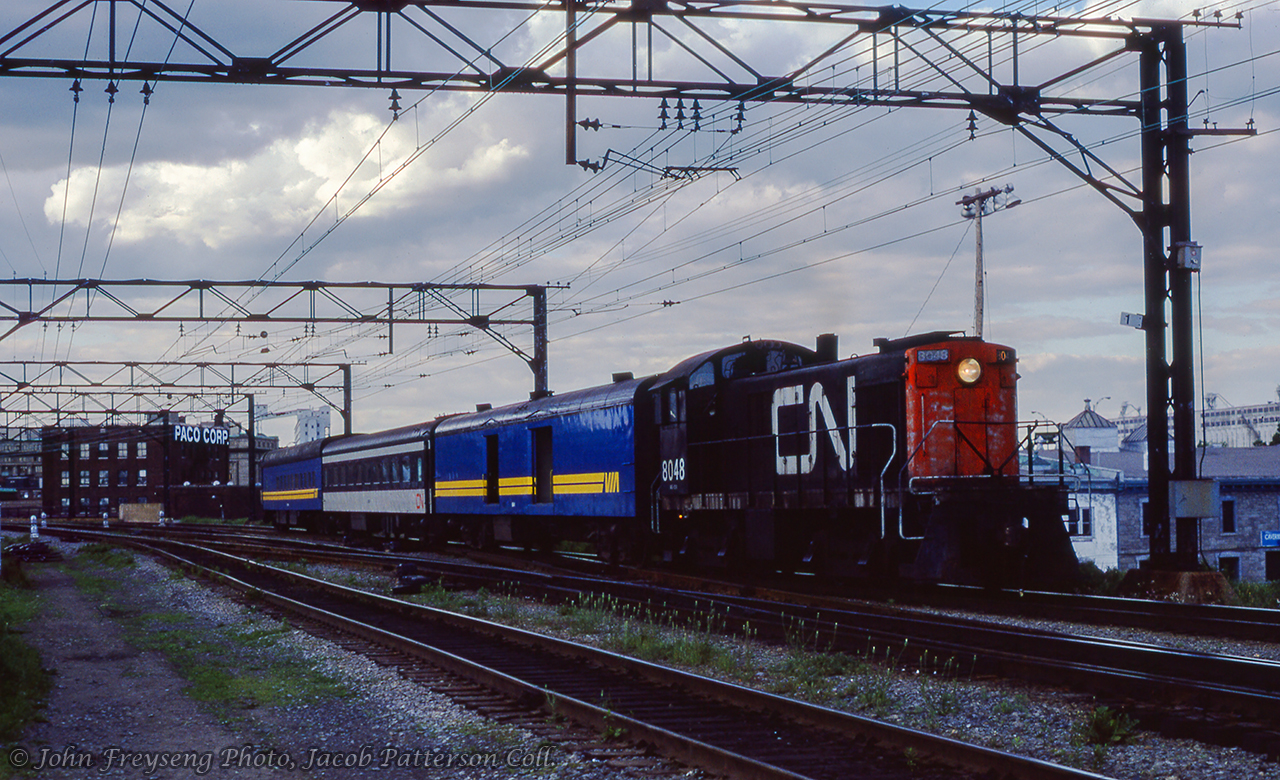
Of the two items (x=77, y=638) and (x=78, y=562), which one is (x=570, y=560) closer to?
(x=77, y=638)

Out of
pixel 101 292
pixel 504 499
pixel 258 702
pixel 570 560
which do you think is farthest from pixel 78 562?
pixel 258 702

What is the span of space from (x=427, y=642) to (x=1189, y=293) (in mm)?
11163

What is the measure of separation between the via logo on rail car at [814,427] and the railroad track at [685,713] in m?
5.79

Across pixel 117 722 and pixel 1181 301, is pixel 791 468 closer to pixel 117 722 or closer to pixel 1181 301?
pixel 1181 301

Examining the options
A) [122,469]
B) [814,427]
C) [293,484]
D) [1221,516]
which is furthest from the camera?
[122,469]

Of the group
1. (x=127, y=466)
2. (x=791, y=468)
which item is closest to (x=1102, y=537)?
(x=791, y=468)

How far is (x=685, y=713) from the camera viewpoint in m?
8.42

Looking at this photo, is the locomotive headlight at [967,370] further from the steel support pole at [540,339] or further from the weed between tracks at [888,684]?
the steel support pole at [540,339]

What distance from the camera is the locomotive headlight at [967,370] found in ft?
50.2

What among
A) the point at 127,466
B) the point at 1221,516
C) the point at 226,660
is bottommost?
the point at 1221,516

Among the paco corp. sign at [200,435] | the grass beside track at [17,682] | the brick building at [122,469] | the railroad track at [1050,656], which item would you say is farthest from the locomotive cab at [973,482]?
the brick building at [122,469]

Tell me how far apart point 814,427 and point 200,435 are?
94907 mm

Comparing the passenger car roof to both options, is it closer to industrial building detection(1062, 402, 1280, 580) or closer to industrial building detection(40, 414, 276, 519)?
industrial building detection(1062, 402, 1280, 580)

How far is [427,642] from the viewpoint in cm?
1262
